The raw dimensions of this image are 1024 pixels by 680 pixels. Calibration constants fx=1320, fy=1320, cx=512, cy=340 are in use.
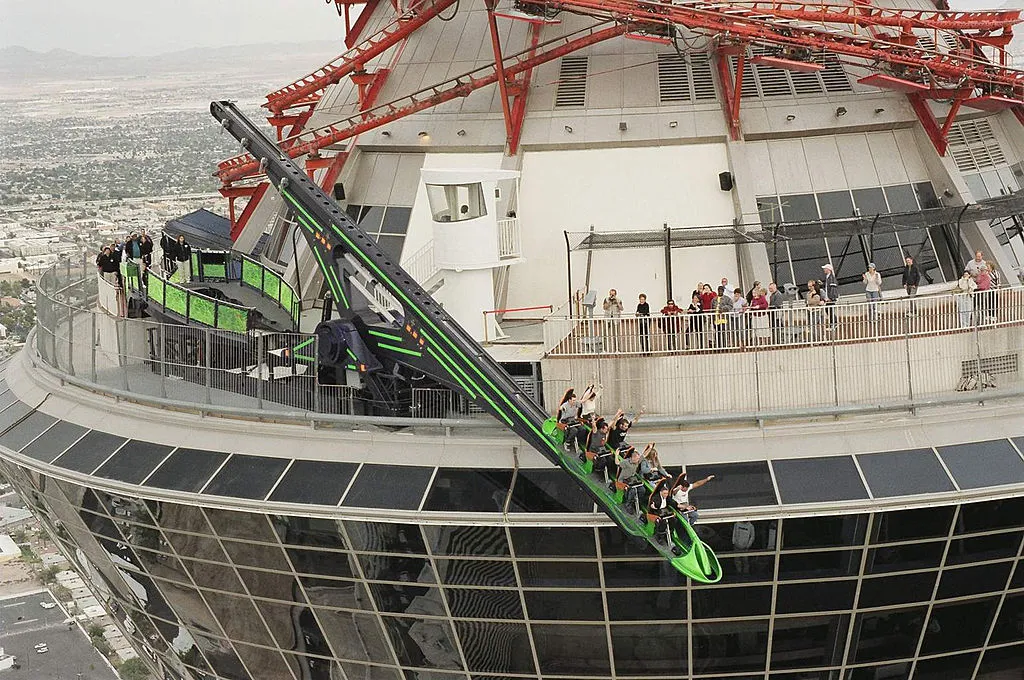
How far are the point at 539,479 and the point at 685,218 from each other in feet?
35.3

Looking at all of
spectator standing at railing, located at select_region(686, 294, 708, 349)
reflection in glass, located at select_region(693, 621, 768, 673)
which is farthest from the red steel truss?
reflection in glass, located at select_region(693, 621, 768, 673)

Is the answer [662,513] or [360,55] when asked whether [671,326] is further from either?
[360,55]

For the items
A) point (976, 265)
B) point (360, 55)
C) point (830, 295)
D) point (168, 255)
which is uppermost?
point (360, 55)

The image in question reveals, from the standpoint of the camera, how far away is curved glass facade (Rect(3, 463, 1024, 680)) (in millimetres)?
25781

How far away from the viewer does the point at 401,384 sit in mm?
28094

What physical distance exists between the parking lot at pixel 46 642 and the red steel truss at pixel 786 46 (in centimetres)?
4709

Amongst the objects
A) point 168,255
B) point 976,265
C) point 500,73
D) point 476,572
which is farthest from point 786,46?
point 168,255

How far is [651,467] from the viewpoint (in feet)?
78.6

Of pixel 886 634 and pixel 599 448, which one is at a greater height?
pixel 599 448

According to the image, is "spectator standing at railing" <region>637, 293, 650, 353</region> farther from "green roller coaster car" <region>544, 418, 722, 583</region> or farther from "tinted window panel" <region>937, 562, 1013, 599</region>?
"tinted window panel" <region>937, 562, 1013, 599</region>

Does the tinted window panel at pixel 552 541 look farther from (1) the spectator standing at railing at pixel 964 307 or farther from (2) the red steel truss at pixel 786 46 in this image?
(2) the red steel truss at pixel 786 46

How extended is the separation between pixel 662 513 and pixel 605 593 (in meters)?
3.18

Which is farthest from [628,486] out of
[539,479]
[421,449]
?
[421,449]

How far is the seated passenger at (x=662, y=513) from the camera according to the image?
78.1 ft
